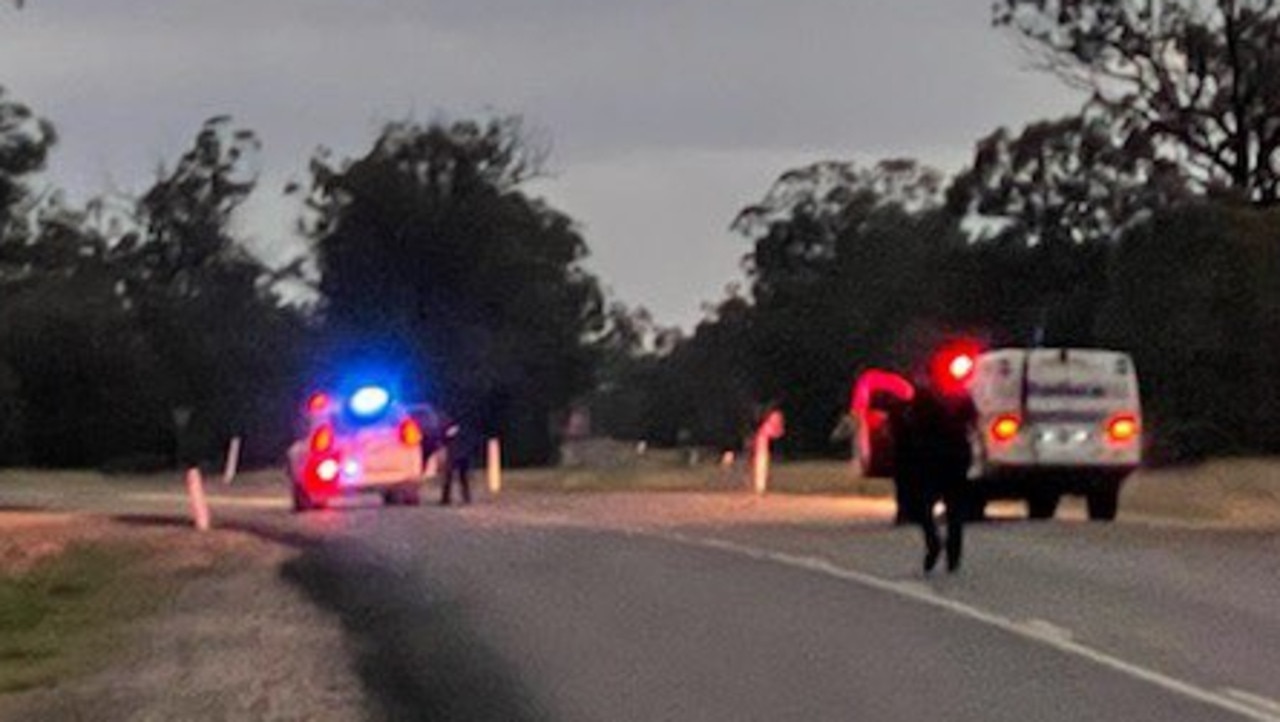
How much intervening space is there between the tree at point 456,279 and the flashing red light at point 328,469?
169 feet

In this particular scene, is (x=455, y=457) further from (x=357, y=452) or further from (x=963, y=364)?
(x=963, y=364)

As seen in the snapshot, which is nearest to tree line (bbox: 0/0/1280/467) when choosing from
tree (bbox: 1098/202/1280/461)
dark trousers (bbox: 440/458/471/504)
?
tree (bbox: 1098/202/1280/461)

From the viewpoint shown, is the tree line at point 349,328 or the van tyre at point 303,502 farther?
the tree line at point 349,328

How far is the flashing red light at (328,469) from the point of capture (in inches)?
1486

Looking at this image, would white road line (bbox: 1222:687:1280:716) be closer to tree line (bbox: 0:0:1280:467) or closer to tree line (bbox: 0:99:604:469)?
tree line (bbox: 0:0:1280:467)

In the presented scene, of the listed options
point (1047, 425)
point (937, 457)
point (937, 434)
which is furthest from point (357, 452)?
point (937, 457)

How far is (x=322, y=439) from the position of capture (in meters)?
37.8

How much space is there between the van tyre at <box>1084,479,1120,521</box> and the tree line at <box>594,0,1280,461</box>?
27703 mm

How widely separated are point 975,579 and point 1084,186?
186 ft

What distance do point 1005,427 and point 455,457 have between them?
10.5m

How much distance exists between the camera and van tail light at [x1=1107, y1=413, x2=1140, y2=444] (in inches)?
1286

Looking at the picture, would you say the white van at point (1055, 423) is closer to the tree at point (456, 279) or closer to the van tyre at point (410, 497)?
the van tyre at point (410, 497)

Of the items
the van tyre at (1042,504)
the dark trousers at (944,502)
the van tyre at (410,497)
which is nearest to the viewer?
the dark trousers at (944,502)

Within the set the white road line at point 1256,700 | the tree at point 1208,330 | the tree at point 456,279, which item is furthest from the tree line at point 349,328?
the white road line at point 1256,700
